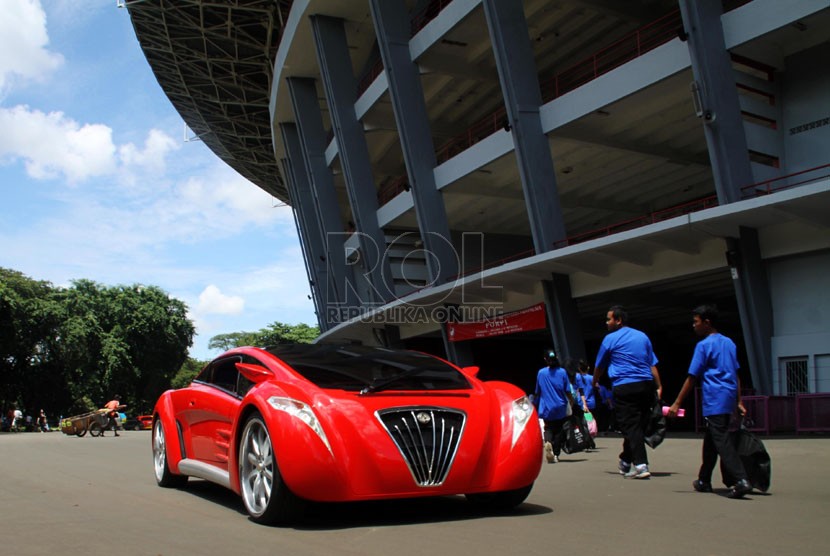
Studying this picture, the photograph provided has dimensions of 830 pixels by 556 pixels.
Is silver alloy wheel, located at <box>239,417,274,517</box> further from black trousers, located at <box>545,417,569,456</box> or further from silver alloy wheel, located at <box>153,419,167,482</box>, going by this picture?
black trousers, located at <box>545,417,569,456</box>

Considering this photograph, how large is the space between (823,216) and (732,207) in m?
1.73

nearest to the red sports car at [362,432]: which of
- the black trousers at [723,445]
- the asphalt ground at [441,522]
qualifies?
the asphalt ground at [441,522]

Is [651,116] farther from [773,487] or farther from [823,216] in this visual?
[773,487]

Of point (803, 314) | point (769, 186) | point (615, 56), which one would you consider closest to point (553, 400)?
point (803, 314)

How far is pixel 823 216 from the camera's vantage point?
16.0 m

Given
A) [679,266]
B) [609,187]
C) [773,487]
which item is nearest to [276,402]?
[773,487]

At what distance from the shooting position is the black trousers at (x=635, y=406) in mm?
8133

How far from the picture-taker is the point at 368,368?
6.41 m

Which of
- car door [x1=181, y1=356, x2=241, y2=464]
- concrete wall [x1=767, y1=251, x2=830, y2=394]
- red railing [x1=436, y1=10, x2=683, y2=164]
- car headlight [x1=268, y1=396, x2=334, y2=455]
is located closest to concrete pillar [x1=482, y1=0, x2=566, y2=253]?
red railing [x1=436, y1=10, x2=683, y2=164]

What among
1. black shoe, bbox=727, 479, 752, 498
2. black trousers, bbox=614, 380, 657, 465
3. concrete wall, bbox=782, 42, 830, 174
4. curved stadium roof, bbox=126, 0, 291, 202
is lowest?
black shoe, bbox=727, 479, 752, 498

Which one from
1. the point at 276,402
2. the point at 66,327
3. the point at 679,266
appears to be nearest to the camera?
the point at 276,402

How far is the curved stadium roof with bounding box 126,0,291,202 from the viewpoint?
37.3 m

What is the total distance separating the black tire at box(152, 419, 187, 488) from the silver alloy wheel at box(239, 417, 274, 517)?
2412 millimetres

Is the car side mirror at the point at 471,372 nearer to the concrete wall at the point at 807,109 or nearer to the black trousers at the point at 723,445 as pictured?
the black trousers at the point at 723,445
